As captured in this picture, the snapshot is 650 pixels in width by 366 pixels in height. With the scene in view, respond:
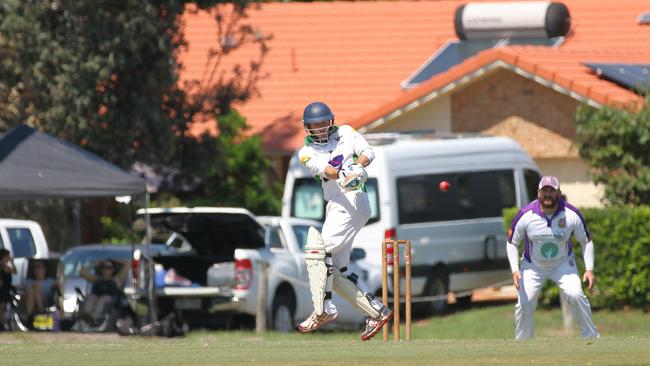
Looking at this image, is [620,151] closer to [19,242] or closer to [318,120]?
[19,242]

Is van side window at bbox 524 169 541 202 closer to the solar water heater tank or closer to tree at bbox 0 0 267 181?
tree at bbox 0 0 267 181

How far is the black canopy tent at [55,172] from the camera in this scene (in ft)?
65.6

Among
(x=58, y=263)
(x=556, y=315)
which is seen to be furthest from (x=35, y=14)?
(x=556, y=315)

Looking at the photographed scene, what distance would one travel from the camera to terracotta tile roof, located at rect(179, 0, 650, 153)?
33.2 metres

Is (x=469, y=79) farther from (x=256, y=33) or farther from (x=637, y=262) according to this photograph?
(x=637, y=262)

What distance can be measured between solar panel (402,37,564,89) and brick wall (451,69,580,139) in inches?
140

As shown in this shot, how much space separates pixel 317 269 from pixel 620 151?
12100mm

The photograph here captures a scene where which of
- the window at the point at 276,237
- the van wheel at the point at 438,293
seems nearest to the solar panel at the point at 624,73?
the van wheel at the point at 438,293

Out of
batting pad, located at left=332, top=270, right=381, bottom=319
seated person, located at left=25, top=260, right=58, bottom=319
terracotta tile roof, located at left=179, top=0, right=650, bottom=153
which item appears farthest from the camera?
terracotta tile roof, located at left=179, top=0, right=650, bottom=153

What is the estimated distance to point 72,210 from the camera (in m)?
27.8

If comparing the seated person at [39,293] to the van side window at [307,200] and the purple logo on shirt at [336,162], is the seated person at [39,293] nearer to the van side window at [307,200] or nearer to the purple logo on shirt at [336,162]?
the van side window at [307,200]

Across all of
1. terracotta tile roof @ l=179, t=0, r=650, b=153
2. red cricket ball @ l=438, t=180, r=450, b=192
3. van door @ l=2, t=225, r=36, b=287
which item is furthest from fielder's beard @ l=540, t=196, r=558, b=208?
A: terracotta tile roof @ l=179, t=0, r=650, b=153

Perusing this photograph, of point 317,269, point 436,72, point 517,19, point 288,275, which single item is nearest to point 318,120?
point 317,269

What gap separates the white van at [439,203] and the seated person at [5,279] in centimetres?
514
